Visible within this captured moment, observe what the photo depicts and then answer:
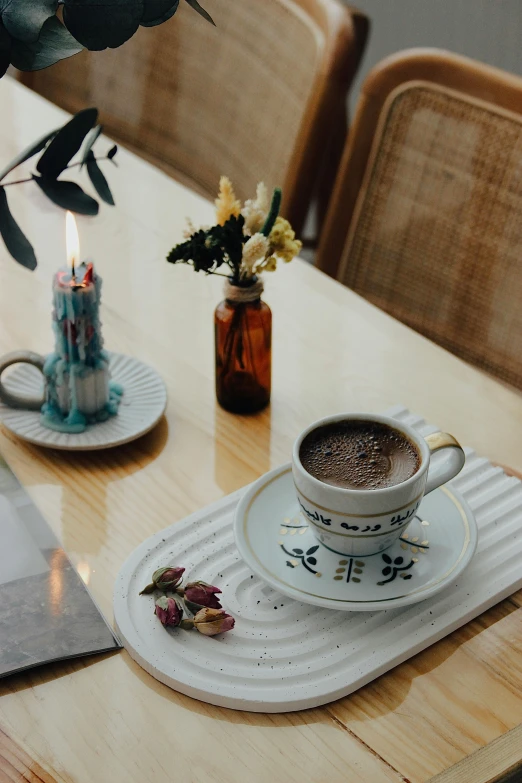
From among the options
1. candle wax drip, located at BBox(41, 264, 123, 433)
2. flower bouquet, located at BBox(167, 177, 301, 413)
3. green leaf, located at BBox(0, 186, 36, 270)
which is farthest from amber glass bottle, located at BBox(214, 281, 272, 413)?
green leaf, located at BBox(0, 186, 36, 270)

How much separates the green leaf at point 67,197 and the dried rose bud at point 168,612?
321 millimetres

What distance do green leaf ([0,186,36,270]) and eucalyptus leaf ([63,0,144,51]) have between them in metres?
0.20

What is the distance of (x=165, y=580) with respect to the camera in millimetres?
713

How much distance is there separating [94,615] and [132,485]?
0.56 feet

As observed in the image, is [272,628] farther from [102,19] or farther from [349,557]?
[102,19]

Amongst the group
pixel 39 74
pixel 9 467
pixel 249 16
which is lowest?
pixel 39 74

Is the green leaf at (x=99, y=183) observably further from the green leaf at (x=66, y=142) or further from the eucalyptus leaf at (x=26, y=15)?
the eucalyptus leaf at (x=26, y=15)

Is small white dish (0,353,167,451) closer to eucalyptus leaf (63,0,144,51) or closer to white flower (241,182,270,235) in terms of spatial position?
white flower (241,182,270,235)

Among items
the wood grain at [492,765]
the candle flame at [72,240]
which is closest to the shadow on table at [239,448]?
the candle flame at [72,240]

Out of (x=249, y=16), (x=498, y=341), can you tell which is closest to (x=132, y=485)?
(x=498, y=341)

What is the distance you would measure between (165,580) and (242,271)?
312 mm

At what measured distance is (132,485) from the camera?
0.85 meters

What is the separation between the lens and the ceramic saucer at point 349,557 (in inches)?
27.6

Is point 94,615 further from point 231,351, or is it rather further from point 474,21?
point 474,21
